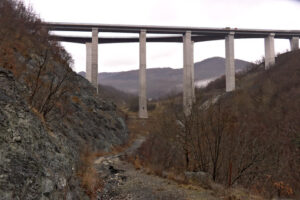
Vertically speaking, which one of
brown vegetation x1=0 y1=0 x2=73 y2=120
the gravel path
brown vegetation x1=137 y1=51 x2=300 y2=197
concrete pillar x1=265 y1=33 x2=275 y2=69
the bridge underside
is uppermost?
the bridge underside

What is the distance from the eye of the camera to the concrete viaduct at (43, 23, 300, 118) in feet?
127

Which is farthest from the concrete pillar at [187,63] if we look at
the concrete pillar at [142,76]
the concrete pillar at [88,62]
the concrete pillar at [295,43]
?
the concrete pillar at [295,43]

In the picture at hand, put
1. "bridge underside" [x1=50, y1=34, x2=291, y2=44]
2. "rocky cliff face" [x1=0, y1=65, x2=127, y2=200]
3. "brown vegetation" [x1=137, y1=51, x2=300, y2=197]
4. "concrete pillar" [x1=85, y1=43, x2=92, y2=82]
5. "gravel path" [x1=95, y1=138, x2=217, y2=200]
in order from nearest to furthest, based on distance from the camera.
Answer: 1. "rocky cliff face" [x1=0, y1=65, x2=127, y2=200]
2. "gravel path" [x1=95, y1=138, x2=217, y2=200]
3. "brown vegetation" [x1=137, y1=51, x2=300, y2=197]
4. "concrete pillar" [x1=85, y1=43, x2=92, y2=82]
5. "bridge underside" [x1=50, y1=34, x2=291, y2=44]

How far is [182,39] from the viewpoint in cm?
4453

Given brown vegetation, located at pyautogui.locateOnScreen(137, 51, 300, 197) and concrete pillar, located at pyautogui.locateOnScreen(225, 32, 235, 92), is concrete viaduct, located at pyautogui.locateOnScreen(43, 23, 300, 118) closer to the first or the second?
concrete pillar, located at pyautogui.locateOnScreen(225, 32, 235, 92)

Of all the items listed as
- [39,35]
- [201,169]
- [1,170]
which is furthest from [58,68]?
[1,170]

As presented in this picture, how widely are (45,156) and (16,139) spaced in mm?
1178

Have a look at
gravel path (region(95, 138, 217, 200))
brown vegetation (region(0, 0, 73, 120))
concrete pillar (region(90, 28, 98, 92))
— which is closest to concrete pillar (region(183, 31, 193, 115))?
concrete pillar (region(90, 28, 98, 92))

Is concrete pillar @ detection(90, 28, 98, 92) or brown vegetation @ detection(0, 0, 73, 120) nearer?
brown vegetation @ detection(0, 0, 73, 120)

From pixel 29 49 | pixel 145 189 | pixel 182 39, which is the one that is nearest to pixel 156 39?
pixel 182 39

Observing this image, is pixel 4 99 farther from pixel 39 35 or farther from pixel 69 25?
pixel 69 25

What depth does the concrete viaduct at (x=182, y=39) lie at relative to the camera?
38.8m

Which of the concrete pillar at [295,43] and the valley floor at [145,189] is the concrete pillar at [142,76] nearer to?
the valley floor at [145,189]

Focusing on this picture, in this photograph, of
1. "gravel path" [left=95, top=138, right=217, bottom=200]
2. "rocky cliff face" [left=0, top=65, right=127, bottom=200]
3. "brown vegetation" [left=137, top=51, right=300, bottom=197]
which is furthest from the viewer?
"brown vegetation" [left=137, top=51, right=300, bottom=197]
